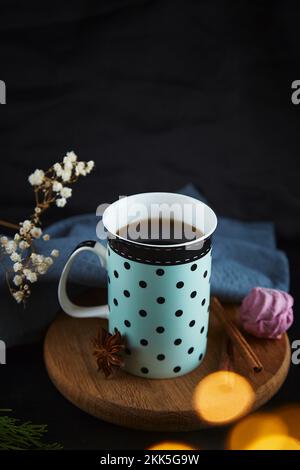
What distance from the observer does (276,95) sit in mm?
1712

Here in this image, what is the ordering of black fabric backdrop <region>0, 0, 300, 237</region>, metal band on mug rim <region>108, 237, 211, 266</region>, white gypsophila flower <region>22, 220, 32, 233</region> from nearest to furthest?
1. metal band on mug rim <region>108, 237, 211, 266</region>
2. white gypsophila flower <region>22, 220, 32, 233</region>
3. black fabric backdrop <region>0, 0, 300, 237</region>

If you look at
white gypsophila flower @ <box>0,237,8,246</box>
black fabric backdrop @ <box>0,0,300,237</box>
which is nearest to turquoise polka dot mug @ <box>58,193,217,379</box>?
white gypsophila flower @ <box>0,237,8,246</box>

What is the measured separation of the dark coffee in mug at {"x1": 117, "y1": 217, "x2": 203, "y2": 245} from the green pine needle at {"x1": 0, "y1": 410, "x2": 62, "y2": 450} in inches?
12.4

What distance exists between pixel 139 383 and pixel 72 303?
187 mm

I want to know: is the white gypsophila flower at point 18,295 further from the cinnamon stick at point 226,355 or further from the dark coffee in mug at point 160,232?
the cinnamon stick at point 226,355

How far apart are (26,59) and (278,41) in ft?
1.73

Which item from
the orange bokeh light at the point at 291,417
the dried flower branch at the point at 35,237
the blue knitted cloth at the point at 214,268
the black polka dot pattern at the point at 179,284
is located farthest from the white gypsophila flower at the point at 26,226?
the orange bokeh light at the point at 291,417

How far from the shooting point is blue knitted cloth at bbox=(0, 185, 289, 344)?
1.30 m

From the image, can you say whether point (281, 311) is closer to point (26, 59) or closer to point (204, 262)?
point (204, 262)

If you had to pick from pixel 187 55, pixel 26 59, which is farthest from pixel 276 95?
pixel 26 59

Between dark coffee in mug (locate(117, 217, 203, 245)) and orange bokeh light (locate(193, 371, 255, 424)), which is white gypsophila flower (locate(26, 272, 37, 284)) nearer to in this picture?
dark coffee in mug (locate(117, 217, 203, 245))

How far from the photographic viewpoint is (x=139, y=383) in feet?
3.87

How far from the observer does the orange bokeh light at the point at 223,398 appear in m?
1.13

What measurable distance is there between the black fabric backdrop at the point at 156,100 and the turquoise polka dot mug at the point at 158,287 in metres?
0.51
